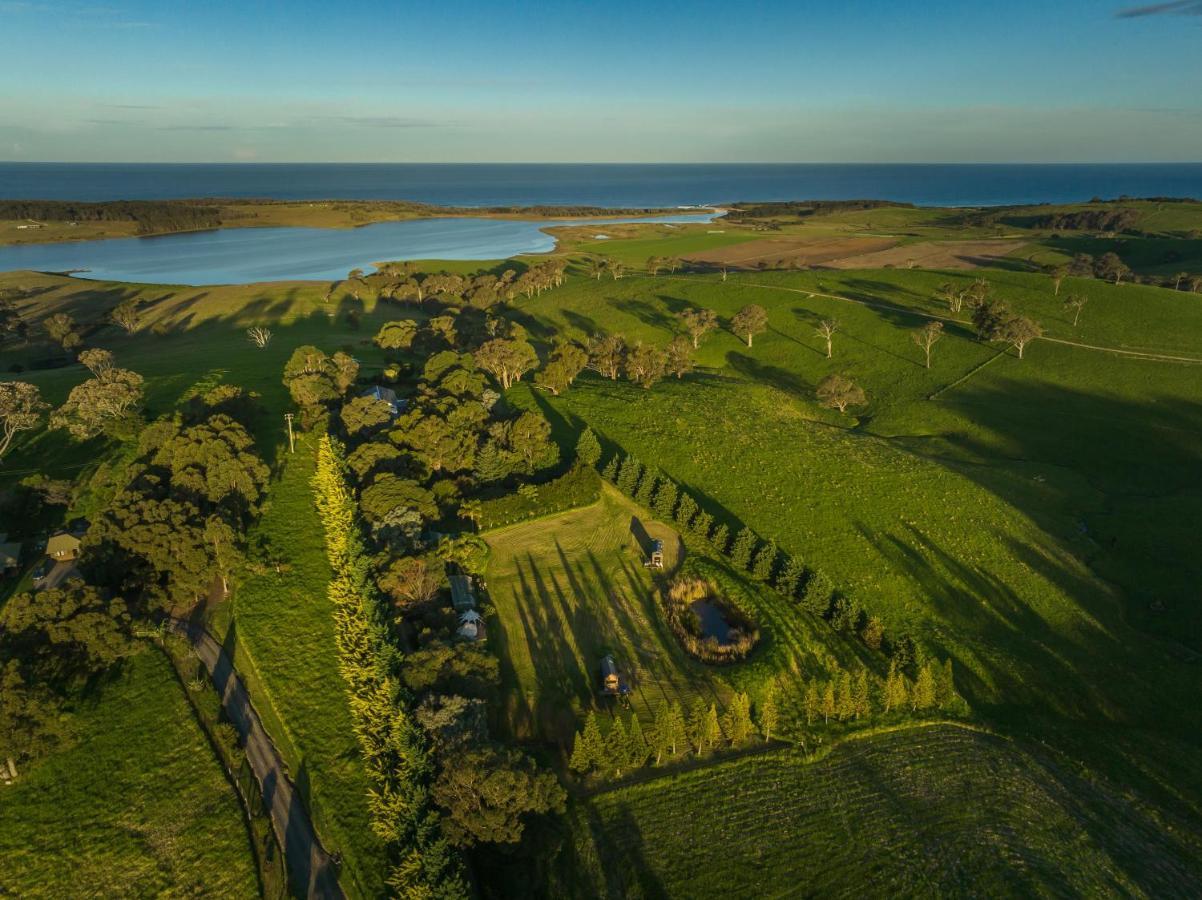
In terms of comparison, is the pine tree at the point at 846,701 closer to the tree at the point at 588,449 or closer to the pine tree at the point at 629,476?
the pine tree at the point at 629,476

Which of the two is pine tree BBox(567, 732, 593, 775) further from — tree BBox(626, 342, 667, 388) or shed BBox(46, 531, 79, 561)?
tree BBox(626, 342, 667, 388)

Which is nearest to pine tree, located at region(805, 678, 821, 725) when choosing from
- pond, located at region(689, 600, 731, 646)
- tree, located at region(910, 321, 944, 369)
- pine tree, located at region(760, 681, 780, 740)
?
pine tree, located at region(760, 681, 780, 740)

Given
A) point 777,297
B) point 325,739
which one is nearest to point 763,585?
point 325,739

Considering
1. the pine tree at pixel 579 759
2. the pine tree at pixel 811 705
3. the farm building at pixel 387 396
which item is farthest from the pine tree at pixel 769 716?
the farm building at pixel 387 396

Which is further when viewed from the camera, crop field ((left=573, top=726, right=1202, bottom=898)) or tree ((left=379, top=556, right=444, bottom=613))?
tree ((left=379, top=556, right=444, bottom=613))

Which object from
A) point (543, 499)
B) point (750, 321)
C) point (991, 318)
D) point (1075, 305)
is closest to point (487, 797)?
point (543, 499)

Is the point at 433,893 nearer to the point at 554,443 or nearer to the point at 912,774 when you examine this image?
the point at 912,774

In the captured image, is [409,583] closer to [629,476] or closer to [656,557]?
[656,557]
